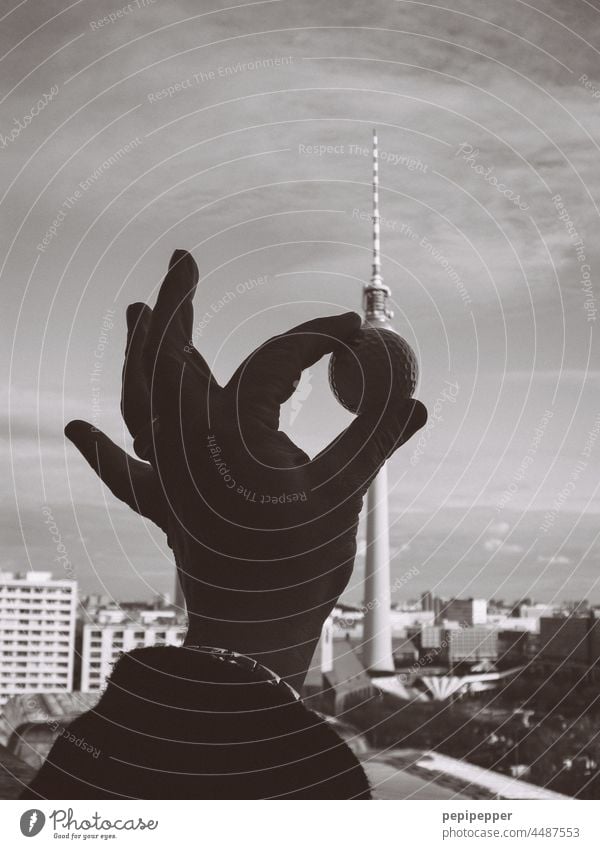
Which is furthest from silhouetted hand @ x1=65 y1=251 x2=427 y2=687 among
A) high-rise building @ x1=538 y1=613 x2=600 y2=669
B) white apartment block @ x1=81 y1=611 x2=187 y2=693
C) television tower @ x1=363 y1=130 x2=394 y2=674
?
television tower @ x1=363 y1=130 x2=394 y2=674

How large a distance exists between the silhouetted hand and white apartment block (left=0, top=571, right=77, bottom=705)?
13.7 metres

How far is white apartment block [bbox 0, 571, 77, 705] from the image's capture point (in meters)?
18.0

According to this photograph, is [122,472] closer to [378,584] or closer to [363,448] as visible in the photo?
[363,448]

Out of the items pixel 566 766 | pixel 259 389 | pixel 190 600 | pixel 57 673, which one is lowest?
pixel 566 766

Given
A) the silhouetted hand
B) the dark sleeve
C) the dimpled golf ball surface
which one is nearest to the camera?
the dark sleeve

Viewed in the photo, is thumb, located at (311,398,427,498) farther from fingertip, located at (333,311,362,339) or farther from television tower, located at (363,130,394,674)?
television tower, located at (363,130,394,674)

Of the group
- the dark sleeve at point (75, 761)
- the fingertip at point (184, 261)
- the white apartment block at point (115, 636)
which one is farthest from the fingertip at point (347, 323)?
the white apartment block at point (115, 636)

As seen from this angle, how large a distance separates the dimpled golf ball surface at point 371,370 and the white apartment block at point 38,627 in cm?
1364

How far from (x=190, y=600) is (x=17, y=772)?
2742 millimetres

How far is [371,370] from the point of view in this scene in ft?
13.3
